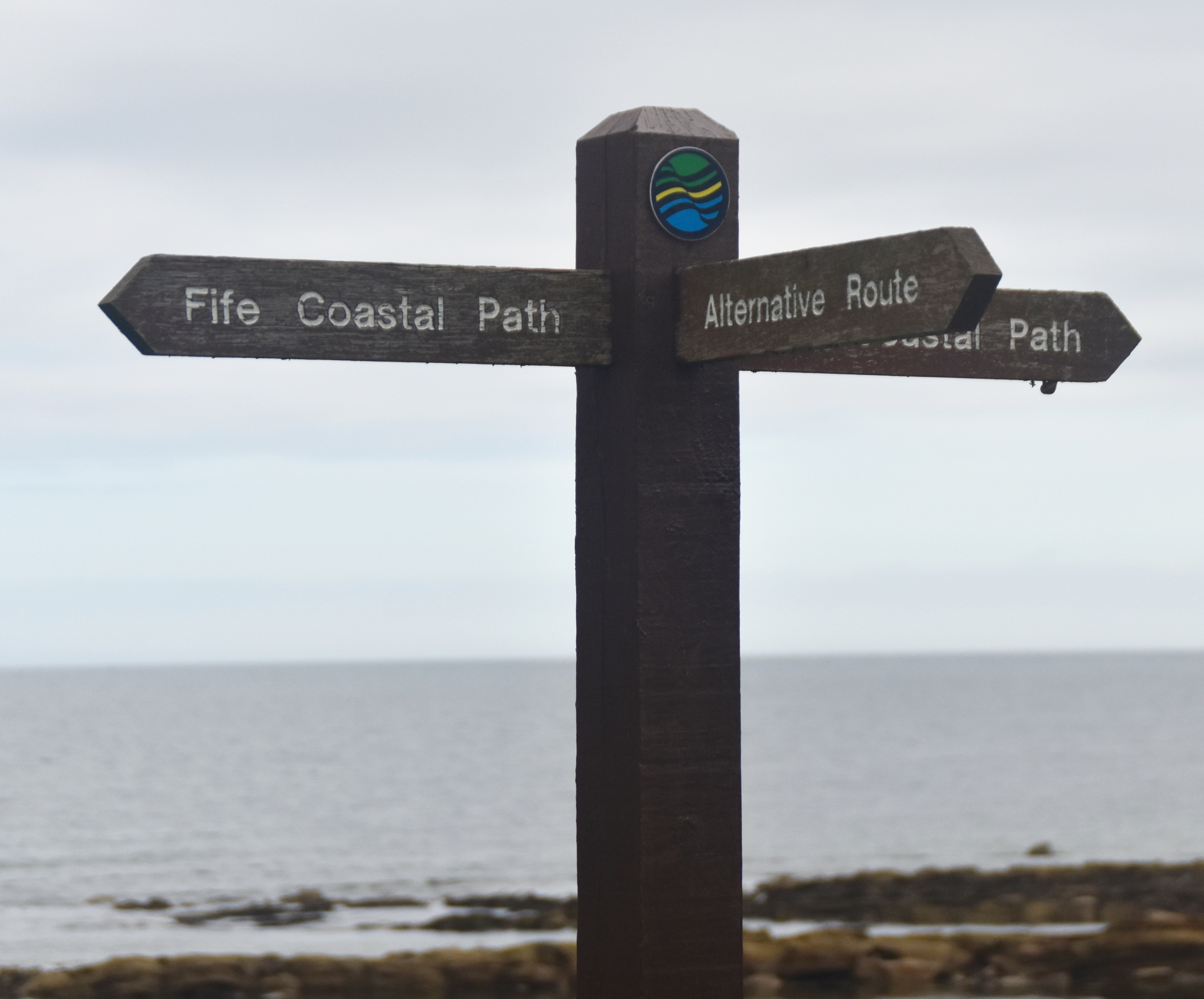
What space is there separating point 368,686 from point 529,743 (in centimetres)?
11975

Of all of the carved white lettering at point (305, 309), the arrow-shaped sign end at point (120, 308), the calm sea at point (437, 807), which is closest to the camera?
the arrow-shaped sign end at point (120, 308)

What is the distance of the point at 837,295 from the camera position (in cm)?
437

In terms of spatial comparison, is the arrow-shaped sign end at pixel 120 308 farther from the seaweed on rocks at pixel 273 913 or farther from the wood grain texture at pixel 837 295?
the seaweed on rocks at pixel 273 913

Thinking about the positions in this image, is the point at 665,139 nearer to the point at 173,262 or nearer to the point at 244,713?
the point at 173,262

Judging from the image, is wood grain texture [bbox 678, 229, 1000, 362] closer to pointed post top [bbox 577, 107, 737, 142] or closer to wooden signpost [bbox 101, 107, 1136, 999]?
wooden signpost [bbox 101, 107, 1136, 999]

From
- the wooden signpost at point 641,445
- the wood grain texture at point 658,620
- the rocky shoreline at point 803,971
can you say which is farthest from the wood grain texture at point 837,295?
the rocky shoreline at point 803,971

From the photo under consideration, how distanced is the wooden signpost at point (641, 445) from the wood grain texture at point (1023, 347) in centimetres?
42

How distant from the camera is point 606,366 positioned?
15.9ft

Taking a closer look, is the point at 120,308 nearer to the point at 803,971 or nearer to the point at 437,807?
the point at 803,971

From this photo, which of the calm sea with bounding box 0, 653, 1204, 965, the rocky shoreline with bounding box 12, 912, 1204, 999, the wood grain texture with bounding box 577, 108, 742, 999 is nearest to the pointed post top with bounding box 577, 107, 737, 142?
the wood grain texture with bounding box 577, 108, 742, 999

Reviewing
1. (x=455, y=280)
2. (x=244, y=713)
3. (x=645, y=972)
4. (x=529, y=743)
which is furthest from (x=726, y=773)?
(x=244, y=713)

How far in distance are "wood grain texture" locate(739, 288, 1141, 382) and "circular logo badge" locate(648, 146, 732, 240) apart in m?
0.59

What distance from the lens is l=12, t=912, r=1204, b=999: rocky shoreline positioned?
15438 millimetres

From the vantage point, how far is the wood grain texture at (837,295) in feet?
13.2
